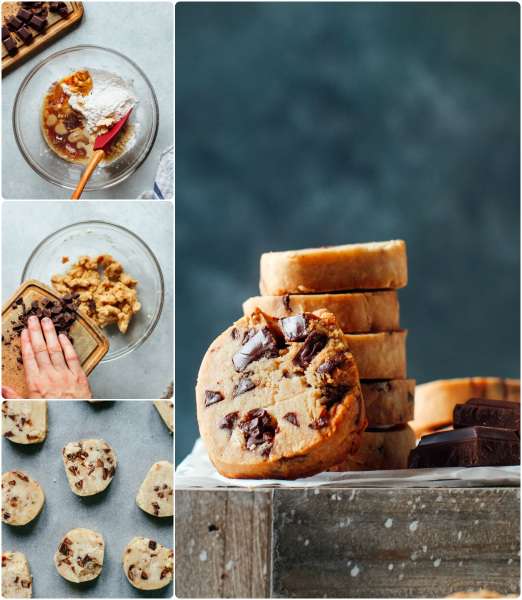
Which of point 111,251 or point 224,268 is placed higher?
point 224,268

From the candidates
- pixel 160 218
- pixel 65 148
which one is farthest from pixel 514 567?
pixel 65 148

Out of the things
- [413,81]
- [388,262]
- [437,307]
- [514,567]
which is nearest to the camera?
[514,567]

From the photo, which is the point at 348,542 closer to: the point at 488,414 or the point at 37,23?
the point at 488,414

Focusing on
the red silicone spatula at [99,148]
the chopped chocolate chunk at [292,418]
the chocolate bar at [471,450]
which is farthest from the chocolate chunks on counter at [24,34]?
the chocolate bar at [471,450]

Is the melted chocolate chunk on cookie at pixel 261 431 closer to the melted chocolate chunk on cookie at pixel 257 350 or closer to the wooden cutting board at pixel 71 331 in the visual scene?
the melted chocolate chunk on cookie at pixel 257 350

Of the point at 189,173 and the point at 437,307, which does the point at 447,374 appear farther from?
the point at 189,173

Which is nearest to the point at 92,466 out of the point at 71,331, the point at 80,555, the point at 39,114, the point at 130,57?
the point at 80,555

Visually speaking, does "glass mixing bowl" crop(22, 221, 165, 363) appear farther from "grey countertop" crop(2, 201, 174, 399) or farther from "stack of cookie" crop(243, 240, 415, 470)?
"stack of cookie" crop(243, 240, 415, 470)

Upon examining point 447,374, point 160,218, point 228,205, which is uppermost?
point 228,205
